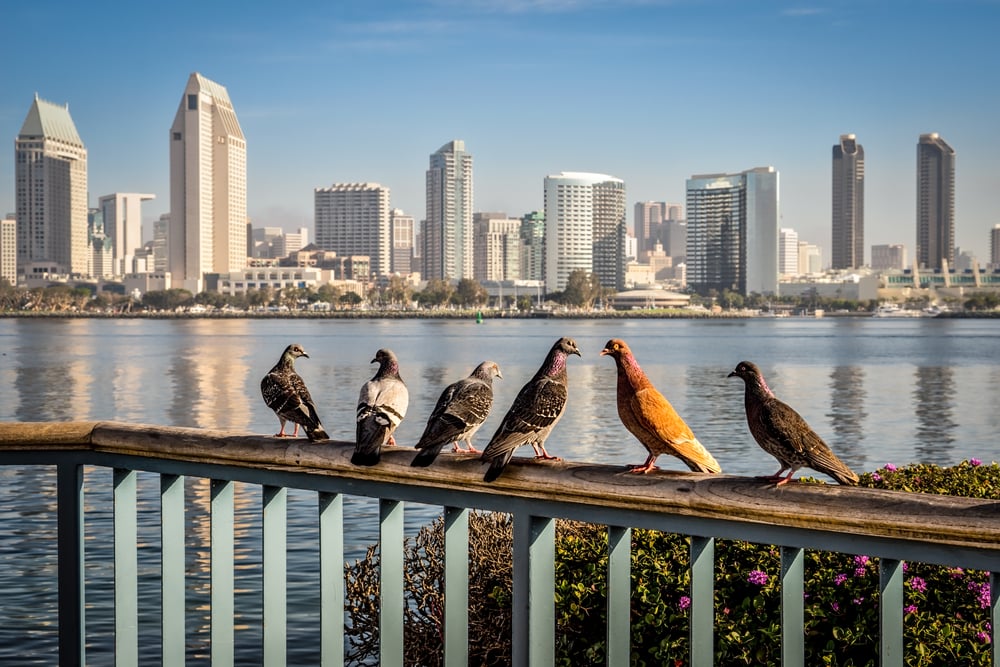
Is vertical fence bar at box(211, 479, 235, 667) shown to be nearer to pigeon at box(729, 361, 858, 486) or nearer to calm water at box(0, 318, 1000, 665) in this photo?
pigeon at box(729, 361, 858, 486)

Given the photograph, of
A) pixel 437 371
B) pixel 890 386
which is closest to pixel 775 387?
pixel 890 386

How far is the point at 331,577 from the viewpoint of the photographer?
11.2 ft

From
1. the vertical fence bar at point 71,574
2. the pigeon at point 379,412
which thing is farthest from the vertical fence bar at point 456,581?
the vertical fence bar at point 71,574

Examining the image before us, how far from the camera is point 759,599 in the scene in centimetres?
500

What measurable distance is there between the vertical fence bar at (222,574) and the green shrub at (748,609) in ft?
6.46

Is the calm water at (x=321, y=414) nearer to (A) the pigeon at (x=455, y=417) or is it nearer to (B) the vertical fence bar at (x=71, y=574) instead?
(B) the vertical fence bar at (x=71, y=574)

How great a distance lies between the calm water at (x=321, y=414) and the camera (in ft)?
42.4

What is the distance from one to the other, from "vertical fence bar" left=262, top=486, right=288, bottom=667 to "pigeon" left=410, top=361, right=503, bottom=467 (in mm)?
456

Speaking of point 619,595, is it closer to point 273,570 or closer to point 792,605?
point 792,605

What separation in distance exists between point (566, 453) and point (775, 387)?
27.1 metres

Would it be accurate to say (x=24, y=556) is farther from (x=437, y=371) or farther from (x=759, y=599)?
(x=437, y=371)

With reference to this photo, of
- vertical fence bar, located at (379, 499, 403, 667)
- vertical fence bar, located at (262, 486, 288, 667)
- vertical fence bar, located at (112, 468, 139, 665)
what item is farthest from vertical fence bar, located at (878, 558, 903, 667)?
vertical fence bar, located at (112, 468, 139, 665)

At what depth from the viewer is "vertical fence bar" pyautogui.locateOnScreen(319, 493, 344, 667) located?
3.40 metres

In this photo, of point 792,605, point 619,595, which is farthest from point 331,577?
point 792,605
